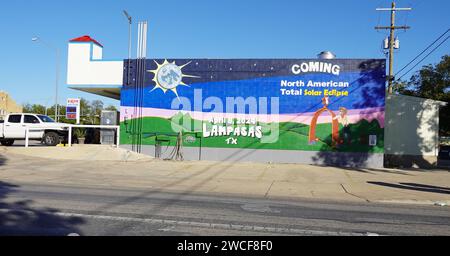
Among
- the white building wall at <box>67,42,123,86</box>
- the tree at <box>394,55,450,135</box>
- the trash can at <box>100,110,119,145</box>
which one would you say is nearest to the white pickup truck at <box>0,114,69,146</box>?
the trash can at <box>100,110,119,145</box>

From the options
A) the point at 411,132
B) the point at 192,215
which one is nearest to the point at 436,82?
the point at 411,132

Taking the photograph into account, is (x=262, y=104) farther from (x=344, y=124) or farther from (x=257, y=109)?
(x=344, y=124)

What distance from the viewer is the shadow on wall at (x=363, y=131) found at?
2212 cm

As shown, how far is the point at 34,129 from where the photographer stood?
78.8ft

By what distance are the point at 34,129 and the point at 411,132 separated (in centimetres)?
2098

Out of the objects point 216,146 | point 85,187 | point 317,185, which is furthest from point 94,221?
point 216,146

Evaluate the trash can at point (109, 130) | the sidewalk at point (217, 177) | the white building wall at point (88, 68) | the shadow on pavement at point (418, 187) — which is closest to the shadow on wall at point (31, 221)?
the sidewalk at point (217, 177)

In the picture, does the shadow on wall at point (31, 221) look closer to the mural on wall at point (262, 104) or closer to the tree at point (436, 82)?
the mural on wall at point (262, 104)

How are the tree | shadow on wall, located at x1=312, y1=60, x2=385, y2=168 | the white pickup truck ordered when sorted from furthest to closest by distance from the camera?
1. the tree
2. the white pickup truck
3. shadow on wall, located at x1=312, y1=60, x2=385, y2=168

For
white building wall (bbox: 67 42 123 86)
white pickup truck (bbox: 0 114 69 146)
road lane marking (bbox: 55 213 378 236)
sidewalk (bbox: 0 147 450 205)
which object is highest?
white building wall (bbox: 67 42 123 86)

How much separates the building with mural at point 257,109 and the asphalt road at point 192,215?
11.7 metres

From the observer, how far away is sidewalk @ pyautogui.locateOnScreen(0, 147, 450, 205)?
504 inches

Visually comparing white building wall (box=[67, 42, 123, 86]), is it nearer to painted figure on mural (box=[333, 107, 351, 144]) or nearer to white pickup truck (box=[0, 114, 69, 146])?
white pickup truck (box=[0, 114, 69, 146])

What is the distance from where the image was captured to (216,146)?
23406 mm
